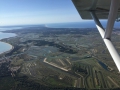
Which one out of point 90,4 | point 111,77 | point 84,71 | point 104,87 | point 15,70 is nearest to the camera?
point 90,4

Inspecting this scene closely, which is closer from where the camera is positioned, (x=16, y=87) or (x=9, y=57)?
(x=16, y=87)

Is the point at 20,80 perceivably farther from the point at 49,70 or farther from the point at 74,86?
the point at 74,86

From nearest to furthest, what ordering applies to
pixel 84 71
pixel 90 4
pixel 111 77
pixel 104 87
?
pixel 90 4
pixel 104 87
pixel 111 77
pixel 84 71

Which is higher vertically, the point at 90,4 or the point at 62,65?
the point at 90,4

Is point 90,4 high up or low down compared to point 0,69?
up

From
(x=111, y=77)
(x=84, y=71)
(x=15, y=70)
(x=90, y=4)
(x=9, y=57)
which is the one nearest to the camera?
(x=90, y=4)

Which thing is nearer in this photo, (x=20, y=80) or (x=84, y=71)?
(x=20, y=80)

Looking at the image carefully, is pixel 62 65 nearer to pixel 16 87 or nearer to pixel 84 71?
pixel 84 71

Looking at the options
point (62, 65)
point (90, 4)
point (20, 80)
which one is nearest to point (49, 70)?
point (62, 65)

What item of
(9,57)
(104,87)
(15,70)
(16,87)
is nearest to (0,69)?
Result: (15,70)

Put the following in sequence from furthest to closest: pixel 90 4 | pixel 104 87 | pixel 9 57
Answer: pixel 9 57, pixel 104 87, pixel 90 4
